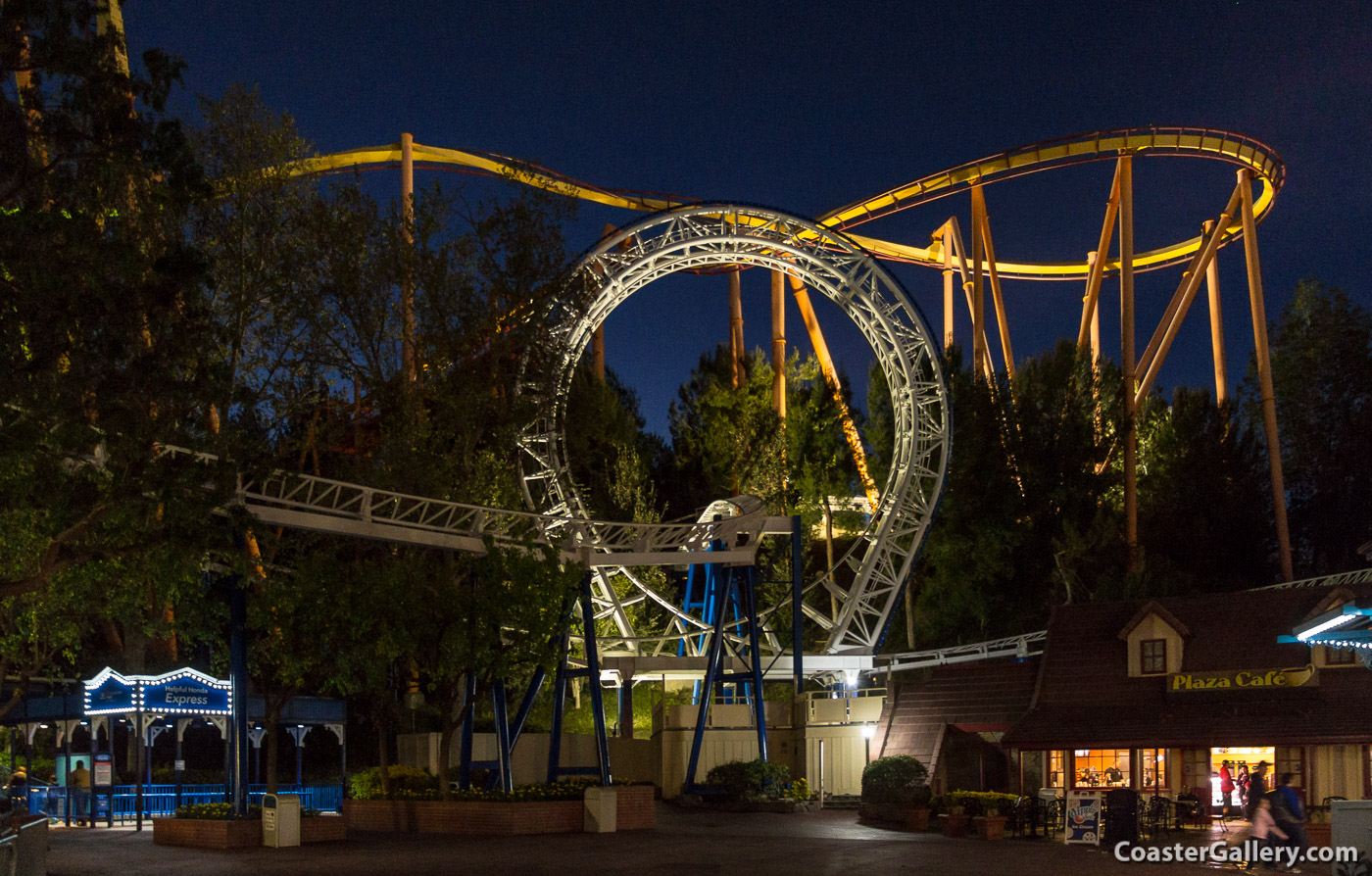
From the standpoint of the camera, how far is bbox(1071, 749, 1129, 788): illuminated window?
1077 inches

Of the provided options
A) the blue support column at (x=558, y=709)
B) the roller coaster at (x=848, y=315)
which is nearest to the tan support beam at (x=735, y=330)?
the roller coaster at (x=848, y=315)

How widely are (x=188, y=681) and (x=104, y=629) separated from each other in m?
13.3

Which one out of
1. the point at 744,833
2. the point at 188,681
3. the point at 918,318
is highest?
the point at 918,318

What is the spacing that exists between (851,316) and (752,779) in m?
15.7

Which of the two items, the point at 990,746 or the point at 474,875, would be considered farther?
the point at 990,746

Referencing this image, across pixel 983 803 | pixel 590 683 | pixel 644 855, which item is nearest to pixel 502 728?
pixel 590 683

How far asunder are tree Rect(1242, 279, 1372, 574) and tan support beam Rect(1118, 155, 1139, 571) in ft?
36.5

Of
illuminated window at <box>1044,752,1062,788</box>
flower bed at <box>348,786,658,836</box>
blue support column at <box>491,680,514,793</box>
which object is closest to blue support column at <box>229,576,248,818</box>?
flower bed at <box>348,786,658,836</box>

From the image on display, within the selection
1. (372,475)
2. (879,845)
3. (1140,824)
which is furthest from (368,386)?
(1140,824)

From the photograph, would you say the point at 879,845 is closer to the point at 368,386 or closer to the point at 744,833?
the point at 744,833

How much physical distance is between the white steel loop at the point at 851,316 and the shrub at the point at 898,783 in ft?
33.3

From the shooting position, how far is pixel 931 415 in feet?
134

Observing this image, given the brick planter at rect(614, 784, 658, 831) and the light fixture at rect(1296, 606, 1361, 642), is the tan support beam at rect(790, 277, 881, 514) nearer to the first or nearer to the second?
the brick planter at rect(614, 784, 658, 831)

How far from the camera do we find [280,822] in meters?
22.0
